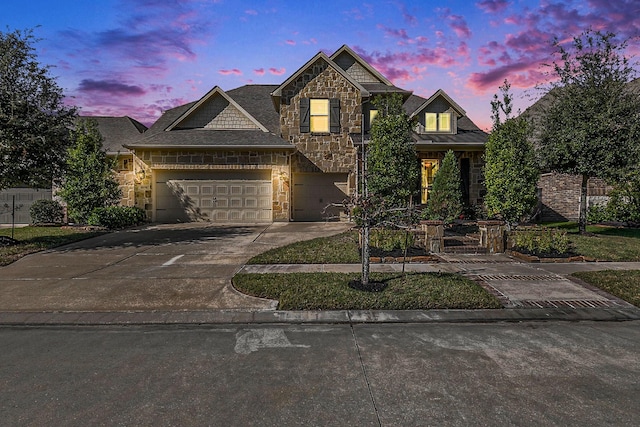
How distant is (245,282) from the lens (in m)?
7.27

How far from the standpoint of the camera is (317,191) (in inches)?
770

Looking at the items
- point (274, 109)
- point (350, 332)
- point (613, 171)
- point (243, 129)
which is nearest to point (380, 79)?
point (274, 109)

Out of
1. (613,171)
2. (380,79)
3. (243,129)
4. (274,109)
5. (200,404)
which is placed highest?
(380,79)

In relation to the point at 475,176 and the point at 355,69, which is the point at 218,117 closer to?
the point at 355,69

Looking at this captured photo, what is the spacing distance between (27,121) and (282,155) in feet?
33.5

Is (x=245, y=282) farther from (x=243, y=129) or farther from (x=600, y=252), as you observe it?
(x=243, y=129)

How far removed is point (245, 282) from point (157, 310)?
5.86 ft

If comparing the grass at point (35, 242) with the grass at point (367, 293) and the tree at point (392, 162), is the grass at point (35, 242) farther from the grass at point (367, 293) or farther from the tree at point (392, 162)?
the tree at point (392, 162)

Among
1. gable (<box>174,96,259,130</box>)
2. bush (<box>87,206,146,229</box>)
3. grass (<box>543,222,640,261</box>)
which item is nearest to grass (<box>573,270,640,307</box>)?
grass (<box>543,222,640,261</box>)

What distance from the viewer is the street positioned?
3.22 m

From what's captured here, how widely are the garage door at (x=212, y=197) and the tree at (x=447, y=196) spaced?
8.42m

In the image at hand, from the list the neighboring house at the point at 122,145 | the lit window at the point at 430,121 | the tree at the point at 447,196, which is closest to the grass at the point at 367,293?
the tree at the point at 447,196

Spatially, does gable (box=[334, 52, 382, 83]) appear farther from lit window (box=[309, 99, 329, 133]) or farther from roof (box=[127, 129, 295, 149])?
roof (box=[127, 129, 295, 149])

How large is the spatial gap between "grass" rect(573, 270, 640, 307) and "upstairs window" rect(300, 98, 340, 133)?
13459mm
